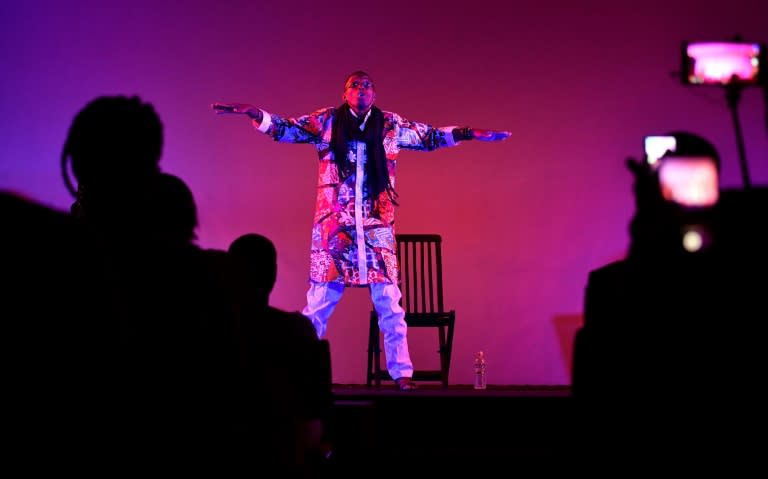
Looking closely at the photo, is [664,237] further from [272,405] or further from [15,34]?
[15,34]

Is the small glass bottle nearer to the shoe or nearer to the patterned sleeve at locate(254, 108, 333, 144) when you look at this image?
the shoe

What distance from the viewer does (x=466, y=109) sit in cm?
488

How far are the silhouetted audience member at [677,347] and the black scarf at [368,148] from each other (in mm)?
2673

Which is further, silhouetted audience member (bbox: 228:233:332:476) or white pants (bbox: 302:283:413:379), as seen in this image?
white pants (bbox: 302:283:413:379)

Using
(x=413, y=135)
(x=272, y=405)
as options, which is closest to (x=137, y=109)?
(x=272, y=405)

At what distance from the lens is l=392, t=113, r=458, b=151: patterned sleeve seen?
3.95 meters

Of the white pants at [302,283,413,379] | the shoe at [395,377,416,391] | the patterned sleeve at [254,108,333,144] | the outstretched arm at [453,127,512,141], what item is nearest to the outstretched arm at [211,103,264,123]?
the patterned sleeve at [254,108,333,144]

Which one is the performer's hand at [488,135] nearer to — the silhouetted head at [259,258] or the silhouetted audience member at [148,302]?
the silhouetted head at [259,258]

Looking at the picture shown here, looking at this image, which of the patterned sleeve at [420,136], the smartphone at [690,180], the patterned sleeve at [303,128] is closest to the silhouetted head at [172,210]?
the smartphone at [690,180]

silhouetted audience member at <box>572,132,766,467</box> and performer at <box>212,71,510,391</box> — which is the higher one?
performer at <box>212,71,510,391</box>

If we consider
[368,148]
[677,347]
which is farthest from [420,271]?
[677,347]

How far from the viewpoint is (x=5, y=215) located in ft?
2.53

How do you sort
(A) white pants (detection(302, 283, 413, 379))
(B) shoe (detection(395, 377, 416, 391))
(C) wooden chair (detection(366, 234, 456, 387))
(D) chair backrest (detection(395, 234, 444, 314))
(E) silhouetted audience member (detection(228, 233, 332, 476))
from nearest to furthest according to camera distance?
(E) silhouetted audience member (detection(228, 233, 332, 476)) < (B) shoe (detection(395, 377, 416, 391)) < (A) white pants (detection(302, 283, 413, 379)) < (C) wooden chair (detection(366, 234, 456, 387)) < (D) chair backrest (detection(395, 234, 444, 314))

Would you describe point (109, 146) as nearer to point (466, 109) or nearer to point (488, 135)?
point (488, 135)
